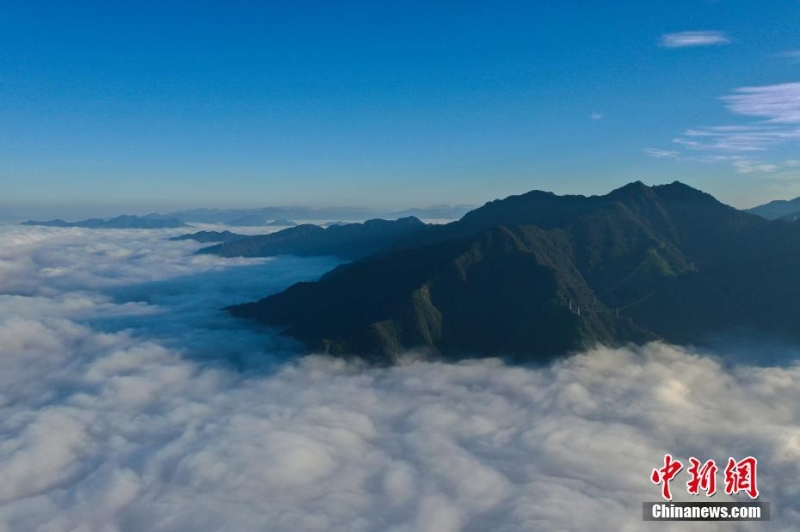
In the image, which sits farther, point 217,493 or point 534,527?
point 217,493

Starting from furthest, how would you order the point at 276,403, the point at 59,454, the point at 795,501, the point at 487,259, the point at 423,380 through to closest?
the point at 487,259, the point at 423,380, the point at 276,403, the point at 59,454, the point at 795,501

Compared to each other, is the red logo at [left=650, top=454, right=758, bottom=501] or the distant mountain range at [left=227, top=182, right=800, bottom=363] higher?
the distant mountain range at [left=227, top=182, right=800, bottom=363]

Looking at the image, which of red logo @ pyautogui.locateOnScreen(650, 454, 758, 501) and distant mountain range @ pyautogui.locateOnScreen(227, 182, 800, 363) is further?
distant mountain range @ pyautogui.locateOnScreen(227, 182, 800, 363)

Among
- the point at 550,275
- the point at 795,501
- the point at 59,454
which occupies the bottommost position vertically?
the point at 795,501

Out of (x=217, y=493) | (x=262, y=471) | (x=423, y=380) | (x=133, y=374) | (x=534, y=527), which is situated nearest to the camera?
(x=534, y=527)

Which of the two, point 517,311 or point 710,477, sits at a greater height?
point 517,311

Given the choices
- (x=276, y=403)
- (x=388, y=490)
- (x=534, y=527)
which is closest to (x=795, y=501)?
(x=534, y=527)

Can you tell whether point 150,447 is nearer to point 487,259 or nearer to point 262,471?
point 262,471

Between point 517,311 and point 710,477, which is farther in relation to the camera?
point 517,311

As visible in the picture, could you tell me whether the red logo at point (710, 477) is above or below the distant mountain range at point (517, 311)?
below

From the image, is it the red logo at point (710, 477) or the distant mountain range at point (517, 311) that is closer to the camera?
the red logo at point (710, 477)

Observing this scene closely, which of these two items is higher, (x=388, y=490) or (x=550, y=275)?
(x=550, y=275)
